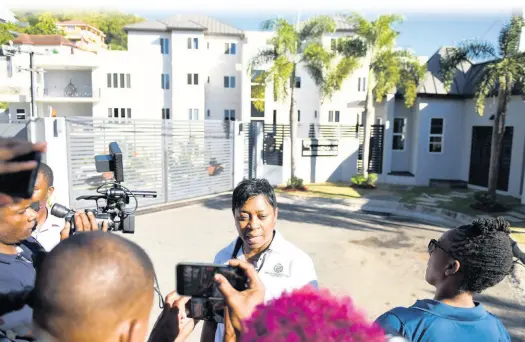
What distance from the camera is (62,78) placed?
31.1 meters

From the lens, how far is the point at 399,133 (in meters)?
17.0

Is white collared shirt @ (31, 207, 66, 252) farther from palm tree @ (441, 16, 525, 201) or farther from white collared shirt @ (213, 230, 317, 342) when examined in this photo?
palm tree @ (441, 16, 525, 201)

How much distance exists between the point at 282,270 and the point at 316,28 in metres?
14.2

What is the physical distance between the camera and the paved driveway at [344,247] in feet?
17.3

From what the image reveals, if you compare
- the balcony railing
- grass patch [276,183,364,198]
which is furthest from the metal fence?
the balcony railing

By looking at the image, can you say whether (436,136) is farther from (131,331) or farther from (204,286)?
(131,331)

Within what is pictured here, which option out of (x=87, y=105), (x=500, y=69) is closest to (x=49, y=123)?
(x=500, y=69)

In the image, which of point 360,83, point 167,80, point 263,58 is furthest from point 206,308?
point 167,80

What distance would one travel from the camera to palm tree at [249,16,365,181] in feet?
47.0

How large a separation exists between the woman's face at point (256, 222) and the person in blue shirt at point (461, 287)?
0.88 meters

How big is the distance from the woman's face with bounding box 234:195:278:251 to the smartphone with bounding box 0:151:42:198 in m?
1.22

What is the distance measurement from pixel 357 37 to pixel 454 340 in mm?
14639

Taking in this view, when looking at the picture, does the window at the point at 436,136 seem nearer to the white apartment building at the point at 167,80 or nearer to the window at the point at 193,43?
the white apartment building at the point at 167,80

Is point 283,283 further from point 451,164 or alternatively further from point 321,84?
point 451,164
